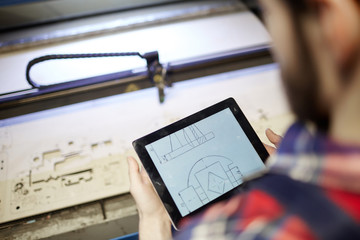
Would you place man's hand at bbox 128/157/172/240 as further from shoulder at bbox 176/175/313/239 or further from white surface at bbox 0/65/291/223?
shoulder at bbox 176/175/313/239

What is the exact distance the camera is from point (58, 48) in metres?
1.58

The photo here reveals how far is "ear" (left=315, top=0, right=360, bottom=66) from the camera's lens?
43 centimetres

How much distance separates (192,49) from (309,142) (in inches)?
45.1

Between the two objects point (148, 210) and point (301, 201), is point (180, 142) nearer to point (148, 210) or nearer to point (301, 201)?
point (148, 210)

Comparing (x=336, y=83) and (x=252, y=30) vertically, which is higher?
(x=252, y=30)

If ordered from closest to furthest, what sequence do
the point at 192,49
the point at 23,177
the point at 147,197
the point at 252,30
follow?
1. the point at 147,197
2. the point at 23,177
3. the point at 192,49
4. the point at 252,30

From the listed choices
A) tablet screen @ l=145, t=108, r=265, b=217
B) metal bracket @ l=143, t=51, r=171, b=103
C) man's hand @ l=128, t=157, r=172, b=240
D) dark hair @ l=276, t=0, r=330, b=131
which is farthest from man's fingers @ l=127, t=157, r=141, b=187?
dark hair @ l=276, t=0, r=330, b=131

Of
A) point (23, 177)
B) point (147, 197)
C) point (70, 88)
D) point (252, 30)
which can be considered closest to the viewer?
point (147, 197)

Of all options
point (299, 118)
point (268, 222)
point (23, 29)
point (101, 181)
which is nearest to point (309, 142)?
point (299, 118)

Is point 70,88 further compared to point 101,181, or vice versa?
point 70,88

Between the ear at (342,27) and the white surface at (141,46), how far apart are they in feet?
3.63

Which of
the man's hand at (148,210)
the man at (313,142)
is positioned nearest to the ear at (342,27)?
the man at (313,142)

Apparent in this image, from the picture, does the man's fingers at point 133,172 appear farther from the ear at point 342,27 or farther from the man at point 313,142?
the ear at point 342,27

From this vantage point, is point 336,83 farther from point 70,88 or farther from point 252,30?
point 252,30
